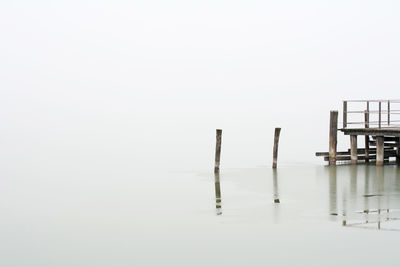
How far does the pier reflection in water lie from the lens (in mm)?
20438

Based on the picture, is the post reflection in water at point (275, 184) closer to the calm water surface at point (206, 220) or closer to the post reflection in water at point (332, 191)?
the calm water surface at point (206, 220)

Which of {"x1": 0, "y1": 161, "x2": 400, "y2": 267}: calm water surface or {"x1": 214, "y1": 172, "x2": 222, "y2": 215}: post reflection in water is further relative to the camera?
{"x1": 214, "y1": 172, "x2": 222, "y2": 215}: post reflection in water

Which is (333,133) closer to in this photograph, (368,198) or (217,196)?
(217,196)

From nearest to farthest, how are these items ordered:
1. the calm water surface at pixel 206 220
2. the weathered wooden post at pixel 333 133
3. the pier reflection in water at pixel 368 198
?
the calm water surface at pixel 206 220
the pier reflection in water at pixel 368 198
the weathered wooden post at pixel 333 133

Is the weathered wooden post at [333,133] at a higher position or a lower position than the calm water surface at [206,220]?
higher

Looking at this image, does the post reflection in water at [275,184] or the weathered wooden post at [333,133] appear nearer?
the post reflection in water at [275,184]

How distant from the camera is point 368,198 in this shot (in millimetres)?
24609

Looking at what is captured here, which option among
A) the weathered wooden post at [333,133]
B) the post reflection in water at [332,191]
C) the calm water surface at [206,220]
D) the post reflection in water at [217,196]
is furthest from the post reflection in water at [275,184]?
the weathered wooden post at [333,133]

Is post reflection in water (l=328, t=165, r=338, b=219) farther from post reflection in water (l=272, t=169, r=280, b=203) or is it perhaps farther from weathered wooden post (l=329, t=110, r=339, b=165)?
post reflection in water (l=272, t=169, r=280, b=203)

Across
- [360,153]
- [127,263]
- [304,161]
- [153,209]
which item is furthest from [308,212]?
[304,161]

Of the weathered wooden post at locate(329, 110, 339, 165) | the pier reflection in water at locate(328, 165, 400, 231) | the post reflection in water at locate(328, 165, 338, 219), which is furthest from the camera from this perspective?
the weathered wooden post at locate(329, 110, 339, 165)

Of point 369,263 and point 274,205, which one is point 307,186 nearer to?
point 274,205

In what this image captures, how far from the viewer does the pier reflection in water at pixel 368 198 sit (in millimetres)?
20438

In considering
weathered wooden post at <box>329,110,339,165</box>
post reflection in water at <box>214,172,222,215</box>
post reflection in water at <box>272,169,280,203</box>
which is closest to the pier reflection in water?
weathered wooden post at <box>329,110,339,165</box>
